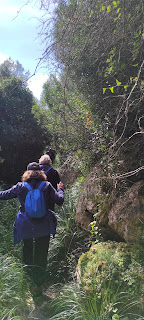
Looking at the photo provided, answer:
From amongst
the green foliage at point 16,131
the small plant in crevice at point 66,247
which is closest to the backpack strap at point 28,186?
the small plant in crevice at point 66,247

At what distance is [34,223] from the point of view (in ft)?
10.3

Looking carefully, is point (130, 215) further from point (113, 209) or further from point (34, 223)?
point (34, 223)

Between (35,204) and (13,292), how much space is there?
0.97m

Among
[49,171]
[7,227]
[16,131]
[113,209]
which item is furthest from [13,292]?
[16,131]

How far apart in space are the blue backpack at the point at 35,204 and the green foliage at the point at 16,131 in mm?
6046

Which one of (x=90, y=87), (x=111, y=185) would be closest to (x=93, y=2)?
(x=90, y=87)

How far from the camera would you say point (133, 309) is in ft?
7.29

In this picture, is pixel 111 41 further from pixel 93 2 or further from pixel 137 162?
pixel 137 162

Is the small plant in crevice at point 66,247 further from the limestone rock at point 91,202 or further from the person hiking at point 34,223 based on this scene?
the person hiking at point 34,223

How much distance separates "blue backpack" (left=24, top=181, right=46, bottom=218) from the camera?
3.07m

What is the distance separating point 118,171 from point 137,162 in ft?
0.93

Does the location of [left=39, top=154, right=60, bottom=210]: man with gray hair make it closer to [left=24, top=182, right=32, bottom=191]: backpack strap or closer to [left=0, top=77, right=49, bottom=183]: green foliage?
[left=24, top=182, right=32, bottom=191]: backpack strap

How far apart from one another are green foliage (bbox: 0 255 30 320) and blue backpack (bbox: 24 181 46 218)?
0.64m

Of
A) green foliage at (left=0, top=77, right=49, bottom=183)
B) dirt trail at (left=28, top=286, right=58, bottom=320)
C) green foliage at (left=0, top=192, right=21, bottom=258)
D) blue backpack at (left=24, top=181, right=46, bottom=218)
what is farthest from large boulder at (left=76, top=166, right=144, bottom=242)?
green foliage at (left=0, top=77, right=49, bottom=183)
